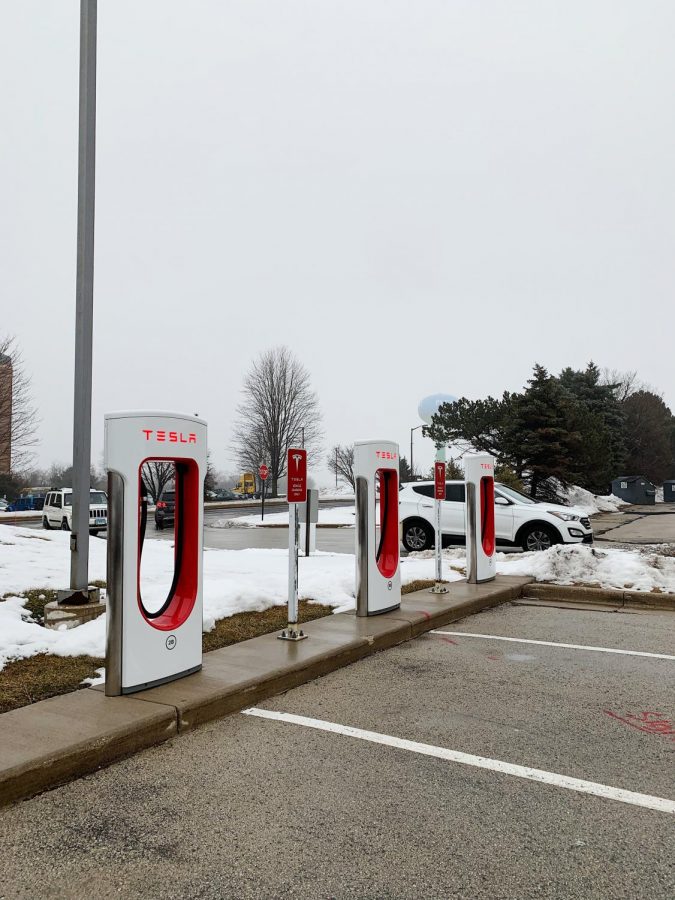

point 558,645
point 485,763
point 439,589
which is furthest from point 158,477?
point 485,763

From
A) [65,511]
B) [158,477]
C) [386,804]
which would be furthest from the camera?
[65,511]

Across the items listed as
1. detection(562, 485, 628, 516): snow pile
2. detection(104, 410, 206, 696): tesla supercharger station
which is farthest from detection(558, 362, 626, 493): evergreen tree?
detection(104, 410, 206, 696): tesla supercharger station

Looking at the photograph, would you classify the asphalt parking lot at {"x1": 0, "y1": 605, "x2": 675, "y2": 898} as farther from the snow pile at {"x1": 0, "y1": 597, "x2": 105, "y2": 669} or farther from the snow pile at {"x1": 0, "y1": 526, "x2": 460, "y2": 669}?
the snow pile at {"x1": 0, "y1": 526, "x2": 460, "y2": 669}

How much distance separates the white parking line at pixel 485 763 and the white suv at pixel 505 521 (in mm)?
11231

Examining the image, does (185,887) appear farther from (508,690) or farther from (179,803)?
Result: (508,690)

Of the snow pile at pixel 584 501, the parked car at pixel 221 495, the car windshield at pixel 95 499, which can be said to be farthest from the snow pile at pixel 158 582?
the parked car at pixel 221 495

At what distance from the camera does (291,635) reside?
A: 20.7 feet

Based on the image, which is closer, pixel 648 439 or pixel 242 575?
pixel 242 575

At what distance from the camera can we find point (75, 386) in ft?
23.2

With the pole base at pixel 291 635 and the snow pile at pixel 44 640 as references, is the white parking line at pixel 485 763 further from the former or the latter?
the snow pile at pixel 44 640

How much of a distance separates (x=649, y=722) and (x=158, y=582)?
18.6ft

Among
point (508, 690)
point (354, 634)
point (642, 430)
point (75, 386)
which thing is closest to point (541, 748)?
point (508, 690)

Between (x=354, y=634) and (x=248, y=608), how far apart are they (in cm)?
159

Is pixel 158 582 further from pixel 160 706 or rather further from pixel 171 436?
pixel 160 706
